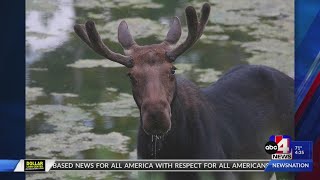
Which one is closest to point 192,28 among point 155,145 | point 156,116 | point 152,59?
point 152,59

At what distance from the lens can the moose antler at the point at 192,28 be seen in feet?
19.9

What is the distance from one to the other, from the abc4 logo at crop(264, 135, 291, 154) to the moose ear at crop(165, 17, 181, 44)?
3.07 ft

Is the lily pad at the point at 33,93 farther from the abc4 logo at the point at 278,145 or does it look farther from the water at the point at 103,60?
the abc4 logo at the point at 278,145

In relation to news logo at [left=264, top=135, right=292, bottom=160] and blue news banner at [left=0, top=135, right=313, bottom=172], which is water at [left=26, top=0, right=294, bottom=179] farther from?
news logo at [left=264, top=135, right=292, bottom=160]

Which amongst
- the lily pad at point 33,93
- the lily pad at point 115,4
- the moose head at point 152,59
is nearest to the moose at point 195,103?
the moose head at point 152,59

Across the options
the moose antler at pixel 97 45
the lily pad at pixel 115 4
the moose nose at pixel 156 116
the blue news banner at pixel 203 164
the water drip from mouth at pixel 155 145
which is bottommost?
the blue news banner at pixel 203 164

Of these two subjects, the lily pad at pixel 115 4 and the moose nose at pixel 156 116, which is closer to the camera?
the moose nose at pixel 156 116

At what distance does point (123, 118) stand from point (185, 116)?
0.42 m

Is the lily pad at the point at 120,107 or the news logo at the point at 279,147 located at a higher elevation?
the lily pad at the point at 120,107

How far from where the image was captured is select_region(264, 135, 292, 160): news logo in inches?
242

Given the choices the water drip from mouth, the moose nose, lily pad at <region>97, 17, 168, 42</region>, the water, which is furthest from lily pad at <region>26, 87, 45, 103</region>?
the water drip from mouth

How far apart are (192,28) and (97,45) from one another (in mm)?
640

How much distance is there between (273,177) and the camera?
6195 millimetres
